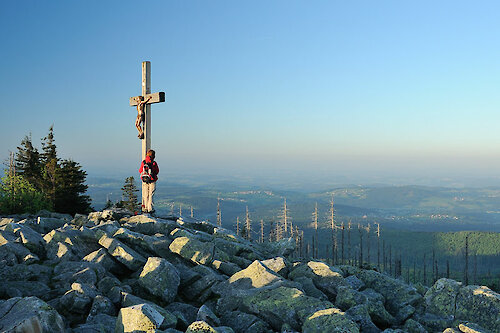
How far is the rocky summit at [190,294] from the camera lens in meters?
8.05

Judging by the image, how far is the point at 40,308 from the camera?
23.9ft

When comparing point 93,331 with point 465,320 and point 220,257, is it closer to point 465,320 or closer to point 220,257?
point 220,257

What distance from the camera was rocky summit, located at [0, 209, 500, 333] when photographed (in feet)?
26.4

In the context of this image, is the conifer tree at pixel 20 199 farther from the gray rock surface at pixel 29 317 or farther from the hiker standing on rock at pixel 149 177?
the gray rock surface at pixel 29 317

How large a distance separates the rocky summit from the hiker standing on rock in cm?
576

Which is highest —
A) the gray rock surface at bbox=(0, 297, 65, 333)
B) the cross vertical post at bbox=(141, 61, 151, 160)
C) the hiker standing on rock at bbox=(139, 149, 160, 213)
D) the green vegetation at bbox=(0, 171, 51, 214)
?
the cross vertical post at bbox=(141, 61, 151, 160)

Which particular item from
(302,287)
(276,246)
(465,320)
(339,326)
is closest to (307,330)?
(339,326)

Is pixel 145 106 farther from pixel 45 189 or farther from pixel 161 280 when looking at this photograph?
pixel 45 189

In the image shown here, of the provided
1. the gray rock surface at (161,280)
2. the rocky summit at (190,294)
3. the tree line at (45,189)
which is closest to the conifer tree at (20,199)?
the tree line at (45,189)

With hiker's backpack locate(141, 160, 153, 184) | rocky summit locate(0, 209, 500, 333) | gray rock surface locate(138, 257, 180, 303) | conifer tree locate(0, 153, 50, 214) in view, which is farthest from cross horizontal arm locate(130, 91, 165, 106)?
conifer tree locate(0, 153, 50, 214)

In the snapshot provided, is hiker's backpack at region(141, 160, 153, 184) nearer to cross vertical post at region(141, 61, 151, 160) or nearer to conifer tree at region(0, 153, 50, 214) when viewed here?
cross vertical post at region(141, 61, 151, 160)

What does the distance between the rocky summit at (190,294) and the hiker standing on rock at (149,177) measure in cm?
576

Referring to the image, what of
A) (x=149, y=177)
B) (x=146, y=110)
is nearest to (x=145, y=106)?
(x=146, y=110)

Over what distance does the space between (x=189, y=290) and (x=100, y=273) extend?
2731mm
